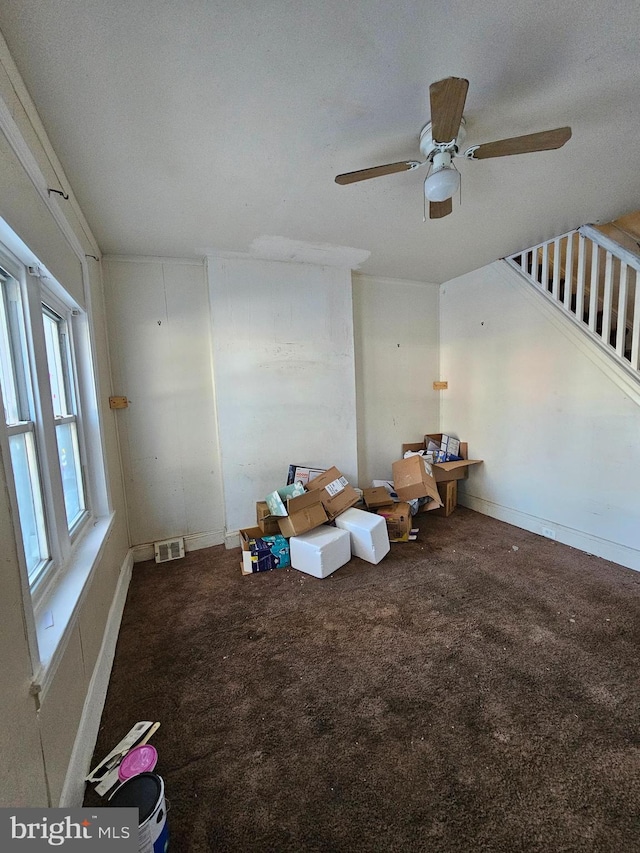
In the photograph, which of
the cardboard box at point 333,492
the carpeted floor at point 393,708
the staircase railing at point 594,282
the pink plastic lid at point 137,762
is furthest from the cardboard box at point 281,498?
the staircase railing at point 594,282

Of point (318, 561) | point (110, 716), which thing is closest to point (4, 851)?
point (110, 716)

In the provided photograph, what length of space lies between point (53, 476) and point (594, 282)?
3740 mm

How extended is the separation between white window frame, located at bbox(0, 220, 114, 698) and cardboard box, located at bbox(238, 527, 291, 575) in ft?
3.28

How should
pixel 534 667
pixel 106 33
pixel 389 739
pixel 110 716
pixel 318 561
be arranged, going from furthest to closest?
pixel 318 561, pixel 534 667, pixel 110 716, pixel 389 739, pixel 106 33

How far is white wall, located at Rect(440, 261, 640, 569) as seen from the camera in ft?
8.23

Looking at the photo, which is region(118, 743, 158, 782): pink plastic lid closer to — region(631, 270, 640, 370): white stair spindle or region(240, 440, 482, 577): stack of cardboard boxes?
region(240, 440, 482, 577): stack of cardboard boxes

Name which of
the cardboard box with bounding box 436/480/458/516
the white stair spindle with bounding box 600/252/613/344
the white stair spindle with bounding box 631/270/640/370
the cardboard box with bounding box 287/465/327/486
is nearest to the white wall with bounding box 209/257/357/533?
the cardboard box with bounding box 287/465/327/486

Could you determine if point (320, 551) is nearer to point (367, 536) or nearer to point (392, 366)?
point (367, 536)

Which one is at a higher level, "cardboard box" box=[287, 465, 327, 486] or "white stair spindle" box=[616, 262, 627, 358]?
"white stair spindle" box=[616, 262, 627, 358]

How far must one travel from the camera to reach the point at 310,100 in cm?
138

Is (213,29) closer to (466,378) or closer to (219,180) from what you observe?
(219,180)

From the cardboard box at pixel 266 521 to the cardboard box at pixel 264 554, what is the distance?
0.10m

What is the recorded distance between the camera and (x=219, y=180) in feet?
6.13

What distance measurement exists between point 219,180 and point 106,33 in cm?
79
